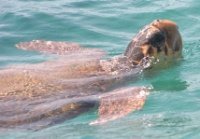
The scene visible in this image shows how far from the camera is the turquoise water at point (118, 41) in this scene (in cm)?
498

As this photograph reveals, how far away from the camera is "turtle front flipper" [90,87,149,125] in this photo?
5.41m

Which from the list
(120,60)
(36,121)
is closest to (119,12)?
(120,60)

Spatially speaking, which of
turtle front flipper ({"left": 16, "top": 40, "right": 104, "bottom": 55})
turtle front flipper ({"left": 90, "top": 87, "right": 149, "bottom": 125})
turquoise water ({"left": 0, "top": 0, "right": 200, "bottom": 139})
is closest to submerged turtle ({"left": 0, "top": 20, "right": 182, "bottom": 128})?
turtle front flipper ({"left": 90, "top": 87, "right": 149, "bottom": 125})

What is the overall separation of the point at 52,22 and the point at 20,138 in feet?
19.6

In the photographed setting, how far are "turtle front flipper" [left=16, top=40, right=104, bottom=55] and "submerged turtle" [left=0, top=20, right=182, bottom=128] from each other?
2.53 ft

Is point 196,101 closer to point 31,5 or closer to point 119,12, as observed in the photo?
point 119,12

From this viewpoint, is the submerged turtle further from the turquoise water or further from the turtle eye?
the turquoise water

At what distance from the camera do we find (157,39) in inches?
265

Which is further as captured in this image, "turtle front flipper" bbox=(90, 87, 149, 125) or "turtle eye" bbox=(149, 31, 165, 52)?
"turtle eye" bbox=(149, 31, 165, 52)

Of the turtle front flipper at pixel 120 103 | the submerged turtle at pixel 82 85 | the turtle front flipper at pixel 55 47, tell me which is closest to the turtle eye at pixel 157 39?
the submerged turtle at pixel 82 85

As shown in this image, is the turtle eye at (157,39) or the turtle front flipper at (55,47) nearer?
the turtle eye at (157,39)

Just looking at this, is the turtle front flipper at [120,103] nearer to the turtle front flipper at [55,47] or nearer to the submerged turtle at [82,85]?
the submerged turtle at [82,85]

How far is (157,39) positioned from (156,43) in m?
0.06

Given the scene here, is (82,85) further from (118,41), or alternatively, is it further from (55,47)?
(118,41)
